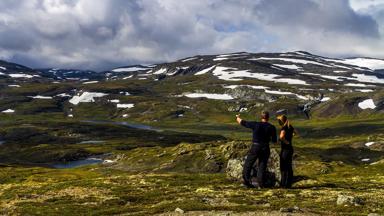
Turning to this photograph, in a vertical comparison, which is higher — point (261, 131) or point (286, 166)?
point (261, 131)

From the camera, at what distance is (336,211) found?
1091 inches

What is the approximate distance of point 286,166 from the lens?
35250 mm

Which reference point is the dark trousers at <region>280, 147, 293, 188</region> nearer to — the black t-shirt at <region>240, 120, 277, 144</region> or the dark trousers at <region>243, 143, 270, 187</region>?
the dark trousers at <region>243, 143, 270, 187</region>

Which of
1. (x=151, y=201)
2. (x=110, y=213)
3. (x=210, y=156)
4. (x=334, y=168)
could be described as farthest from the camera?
(x=210, y=156)

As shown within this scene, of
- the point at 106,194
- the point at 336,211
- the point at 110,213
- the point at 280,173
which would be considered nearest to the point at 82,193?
the point at 106,194

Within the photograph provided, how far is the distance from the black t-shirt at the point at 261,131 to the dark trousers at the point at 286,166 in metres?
2.18

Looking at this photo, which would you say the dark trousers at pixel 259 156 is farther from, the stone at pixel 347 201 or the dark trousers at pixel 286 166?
the stone at pixel 347 201

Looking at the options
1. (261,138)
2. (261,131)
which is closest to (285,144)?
(261,138)

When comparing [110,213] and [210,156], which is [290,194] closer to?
[110,213]

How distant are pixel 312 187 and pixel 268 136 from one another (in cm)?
976

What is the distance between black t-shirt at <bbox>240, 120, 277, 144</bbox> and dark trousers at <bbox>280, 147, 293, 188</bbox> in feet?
7.14

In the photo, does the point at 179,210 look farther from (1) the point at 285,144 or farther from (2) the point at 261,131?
(1) the point at 285,144

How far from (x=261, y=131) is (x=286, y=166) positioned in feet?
15.0

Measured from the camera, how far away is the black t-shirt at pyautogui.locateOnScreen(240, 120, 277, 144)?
3206 centimetres
